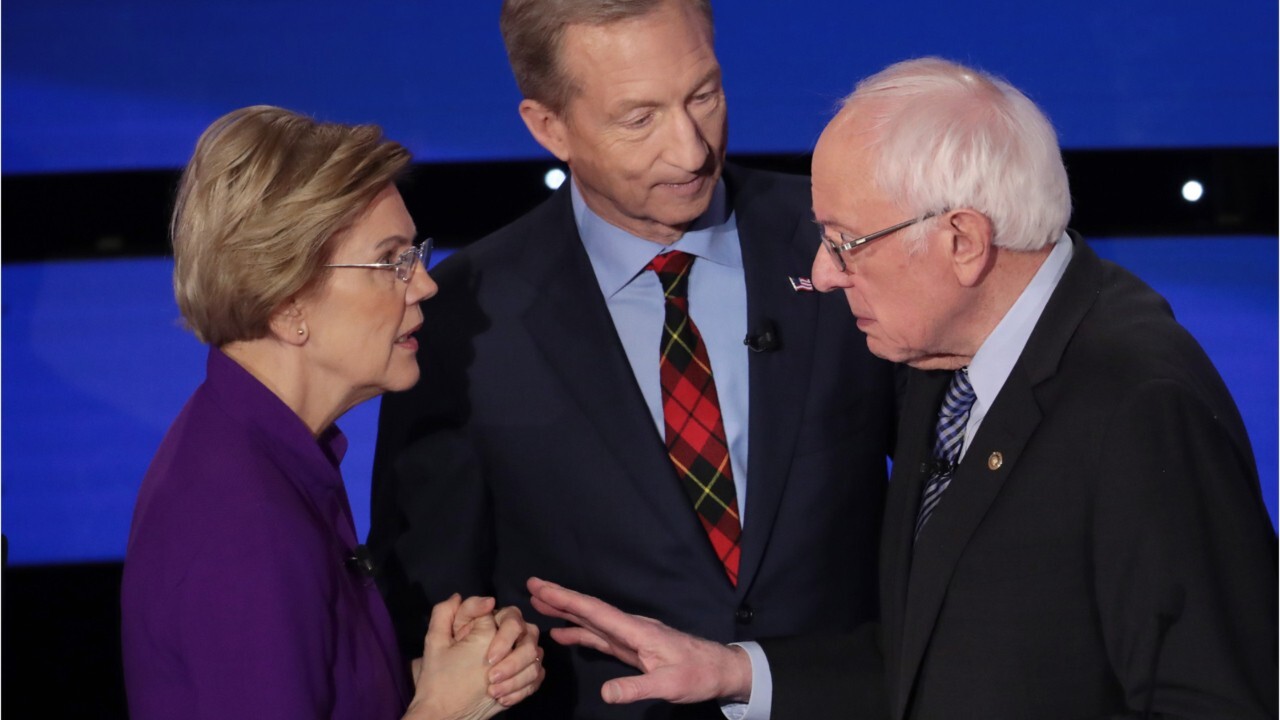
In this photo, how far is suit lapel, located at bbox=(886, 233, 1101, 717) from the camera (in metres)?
1.71

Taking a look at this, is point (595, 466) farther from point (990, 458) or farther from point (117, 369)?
point (117, 369)

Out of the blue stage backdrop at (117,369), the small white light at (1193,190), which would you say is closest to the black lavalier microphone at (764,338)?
the blue stage backdrop at (117,369)

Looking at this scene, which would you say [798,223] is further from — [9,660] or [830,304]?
[9,660]

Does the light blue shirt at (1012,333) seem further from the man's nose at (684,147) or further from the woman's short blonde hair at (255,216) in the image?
the woman's short blonde hair at (255,216)

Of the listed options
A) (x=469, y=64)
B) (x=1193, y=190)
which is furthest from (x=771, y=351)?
(x=1193, y=190)

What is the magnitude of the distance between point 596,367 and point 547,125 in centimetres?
42

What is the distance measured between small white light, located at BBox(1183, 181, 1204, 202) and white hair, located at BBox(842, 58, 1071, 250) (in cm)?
183

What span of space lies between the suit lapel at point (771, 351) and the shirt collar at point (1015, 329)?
47 centimetres

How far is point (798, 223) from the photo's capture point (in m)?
2.38

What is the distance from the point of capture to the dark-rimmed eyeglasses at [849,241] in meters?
1.77

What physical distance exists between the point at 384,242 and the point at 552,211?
498mm

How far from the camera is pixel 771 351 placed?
2256 mm

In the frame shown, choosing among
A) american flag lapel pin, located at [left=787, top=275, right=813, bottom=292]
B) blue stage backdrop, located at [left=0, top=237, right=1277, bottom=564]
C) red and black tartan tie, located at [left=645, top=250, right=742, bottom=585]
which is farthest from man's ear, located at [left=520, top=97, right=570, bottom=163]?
blue stage backdrop, located at [left=0, top=237, right=1277, bottom=564]

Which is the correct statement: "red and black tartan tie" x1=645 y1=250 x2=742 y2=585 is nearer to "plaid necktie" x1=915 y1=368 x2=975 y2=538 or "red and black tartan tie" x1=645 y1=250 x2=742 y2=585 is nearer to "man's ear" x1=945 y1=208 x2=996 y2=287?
"plaid necktie" x1=915 y1=368 x2=975 y2=538
